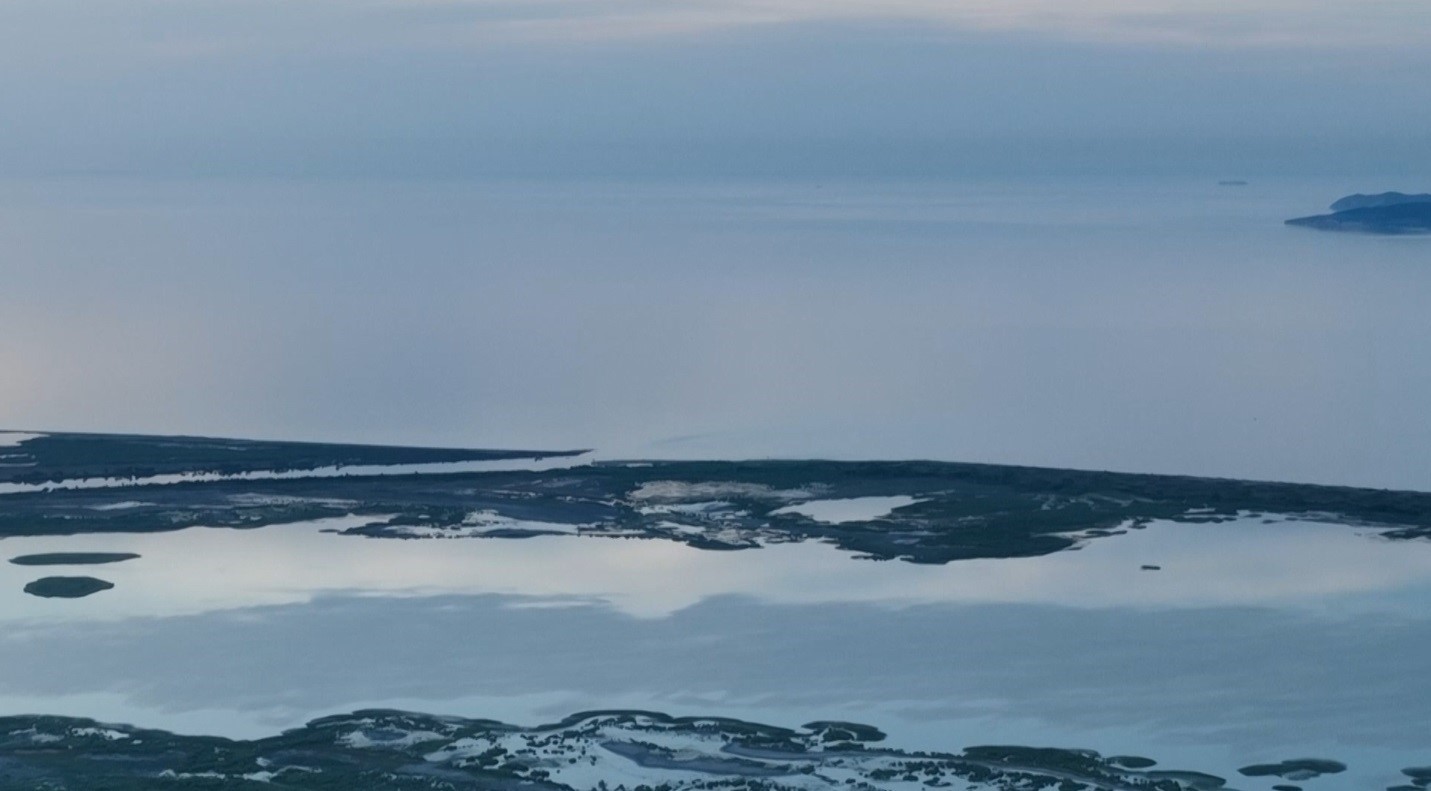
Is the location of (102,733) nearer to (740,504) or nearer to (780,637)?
(780,637)

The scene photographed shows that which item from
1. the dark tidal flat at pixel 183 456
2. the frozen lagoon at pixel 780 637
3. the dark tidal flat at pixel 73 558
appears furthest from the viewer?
the dark tidal flat at pixel 183 456

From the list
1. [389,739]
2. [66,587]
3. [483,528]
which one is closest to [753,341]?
[483,528]

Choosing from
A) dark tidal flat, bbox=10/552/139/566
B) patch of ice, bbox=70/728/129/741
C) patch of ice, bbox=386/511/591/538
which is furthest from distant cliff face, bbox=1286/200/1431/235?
patch of ice, bbox=70/728/129/741

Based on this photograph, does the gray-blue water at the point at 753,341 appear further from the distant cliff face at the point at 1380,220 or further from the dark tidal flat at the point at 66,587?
the distant cliff face at the point at 1380,220

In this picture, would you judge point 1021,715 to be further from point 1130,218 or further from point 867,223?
point 1130,218

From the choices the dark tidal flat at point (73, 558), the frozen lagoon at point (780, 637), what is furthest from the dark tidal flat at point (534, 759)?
the dark tidal flat at point (73, 558)

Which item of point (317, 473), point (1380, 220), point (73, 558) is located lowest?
point (73, 558)

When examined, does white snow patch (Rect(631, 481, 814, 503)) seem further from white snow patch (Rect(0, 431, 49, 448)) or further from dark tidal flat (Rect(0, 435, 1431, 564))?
white snow patch (Rect(0, 431, 49, 448))
